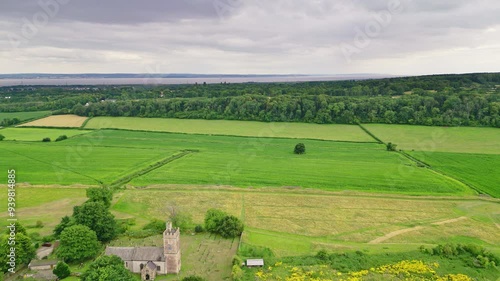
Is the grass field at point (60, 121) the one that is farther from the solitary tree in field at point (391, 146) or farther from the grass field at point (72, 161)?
the solitary tree in field at point (391, 146)

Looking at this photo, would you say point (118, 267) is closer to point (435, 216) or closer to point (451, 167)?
point (435, 216)

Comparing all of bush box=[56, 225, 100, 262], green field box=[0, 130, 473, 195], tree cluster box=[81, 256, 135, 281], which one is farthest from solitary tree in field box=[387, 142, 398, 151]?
tree cluster box=[81, 256, 135, 281]

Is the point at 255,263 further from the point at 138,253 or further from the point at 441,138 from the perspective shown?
the point at 441,138

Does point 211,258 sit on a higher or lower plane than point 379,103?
lower

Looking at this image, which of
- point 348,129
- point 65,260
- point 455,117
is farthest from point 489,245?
point 455,117

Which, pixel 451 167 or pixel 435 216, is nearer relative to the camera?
pixel 435 216

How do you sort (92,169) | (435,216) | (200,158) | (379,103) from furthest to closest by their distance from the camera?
(379,103) < (200,158) < (92,169) < (435,216)

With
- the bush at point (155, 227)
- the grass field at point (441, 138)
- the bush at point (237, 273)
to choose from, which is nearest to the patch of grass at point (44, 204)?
the bush at point (155, 227)
